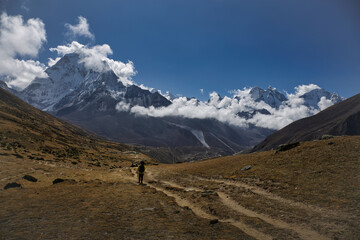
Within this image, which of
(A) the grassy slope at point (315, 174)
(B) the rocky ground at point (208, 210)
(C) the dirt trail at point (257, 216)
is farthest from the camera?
(A) the grassy slope at point (315, 174)

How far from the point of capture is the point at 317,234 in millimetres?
12086

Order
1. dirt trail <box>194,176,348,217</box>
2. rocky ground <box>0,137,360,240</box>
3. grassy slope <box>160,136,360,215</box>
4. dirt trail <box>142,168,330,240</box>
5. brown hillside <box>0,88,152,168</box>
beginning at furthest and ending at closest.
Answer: brown hillside <box>0,88,152,168</box>, grassy slope <box>160,136,360,215</box>, dirt trail <box>194,176,348,217</box>, dirt trail <box>142,168,330,240</box>, rocky ground <box>0,137,360,240</box>

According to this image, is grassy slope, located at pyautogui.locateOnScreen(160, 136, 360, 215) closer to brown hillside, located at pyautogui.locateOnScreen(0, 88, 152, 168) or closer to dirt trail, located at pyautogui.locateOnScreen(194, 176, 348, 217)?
dirt trail, located at pyautogui.locateOnScreen(194, 176, 348, 217)

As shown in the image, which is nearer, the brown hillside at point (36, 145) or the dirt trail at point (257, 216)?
the dirt trail at point (257, 216)

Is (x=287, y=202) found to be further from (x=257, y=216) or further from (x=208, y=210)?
(x=208, y=210)

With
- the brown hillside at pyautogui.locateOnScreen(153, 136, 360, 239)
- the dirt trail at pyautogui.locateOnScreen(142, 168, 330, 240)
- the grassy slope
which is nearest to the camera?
the dirt trail at pyautogui.locateOnScreen(142, 168, 330, 240)

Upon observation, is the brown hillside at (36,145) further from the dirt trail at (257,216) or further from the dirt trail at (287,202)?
the dirt trail at (287,202)

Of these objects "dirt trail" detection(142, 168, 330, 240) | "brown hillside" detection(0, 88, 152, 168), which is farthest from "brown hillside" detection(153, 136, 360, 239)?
"brown hillside" detection(0, 88, 152, 168)

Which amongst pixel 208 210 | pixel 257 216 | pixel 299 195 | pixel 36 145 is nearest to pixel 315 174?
→ pixel 299 195

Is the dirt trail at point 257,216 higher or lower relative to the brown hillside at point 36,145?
lower

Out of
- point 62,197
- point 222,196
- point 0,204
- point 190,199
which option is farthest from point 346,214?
point 0,204

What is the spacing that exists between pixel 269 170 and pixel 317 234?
16.7m

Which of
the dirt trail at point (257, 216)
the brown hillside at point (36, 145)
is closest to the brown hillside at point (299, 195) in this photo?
the dirt trail at point (257, 216)

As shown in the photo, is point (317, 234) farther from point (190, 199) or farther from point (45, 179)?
point (45, 179)
